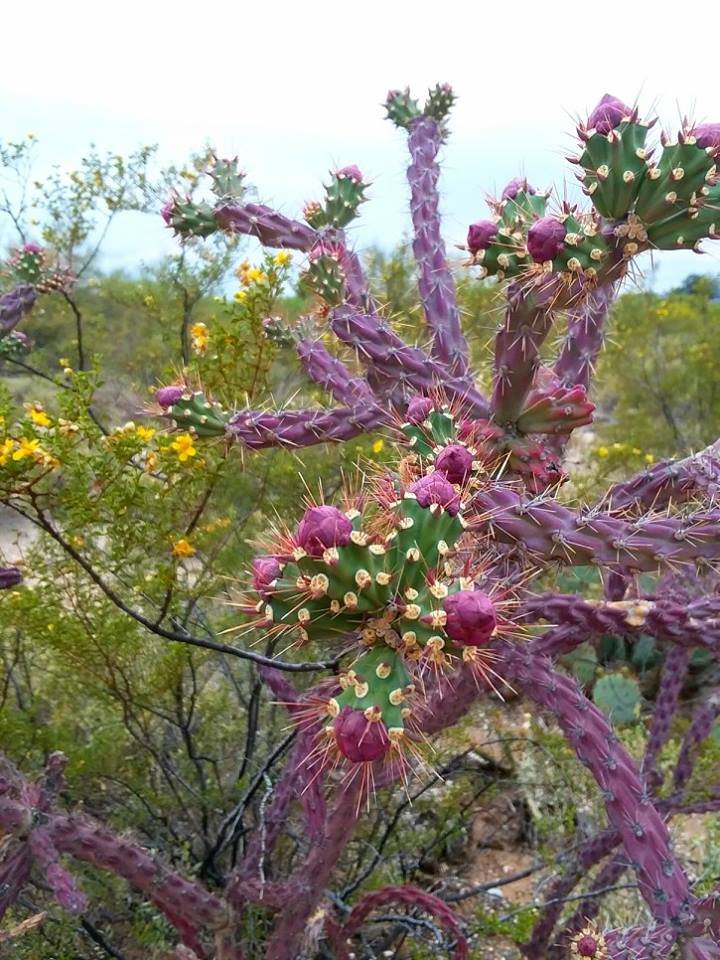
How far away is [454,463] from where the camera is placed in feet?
6.32

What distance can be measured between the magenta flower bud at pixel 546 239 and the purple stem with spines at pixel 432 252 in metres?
0.90

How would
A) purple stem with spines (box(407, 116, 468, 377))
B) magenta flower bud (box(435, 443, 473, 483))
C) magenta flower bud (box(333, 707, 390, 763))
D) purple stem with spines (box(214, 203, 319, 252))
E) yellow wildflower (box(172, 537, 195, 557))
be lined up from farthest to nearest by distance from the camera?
purple stem with spines (box(214, 203, 319, 252)), purple stem with spines (box(407, 116, 468, 377)), yellow wildflower (box(172, 537, 195, 557)), magenta flower bud (box(435, 443, 473, 483)), magenta flower bud (box(333, 707, 390, 763))

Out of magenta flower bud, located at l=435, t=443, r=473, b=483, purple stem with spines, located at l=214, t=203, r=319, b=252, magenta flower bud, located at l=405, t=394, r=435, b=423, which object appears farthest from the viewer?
purple stem with spines, located at l=214, t=203, r=319, b=252

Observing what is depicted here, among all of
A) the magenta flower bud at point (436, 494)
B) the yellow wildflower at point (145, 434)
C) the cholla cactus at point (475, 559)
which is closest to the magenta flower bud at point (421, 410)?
the cholla cactus at point (475, 559)

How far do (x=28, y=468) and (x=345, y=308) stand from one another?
137 centimetres

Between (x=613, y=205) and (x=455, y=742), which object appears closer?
(x=613, y=205)

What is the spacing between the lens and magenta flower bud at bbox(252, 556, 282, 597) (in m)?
1.67

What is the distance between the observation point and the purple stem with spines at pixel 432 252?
10.1 ft

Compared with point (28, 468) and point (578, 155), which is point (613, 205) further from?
point (28, 468)

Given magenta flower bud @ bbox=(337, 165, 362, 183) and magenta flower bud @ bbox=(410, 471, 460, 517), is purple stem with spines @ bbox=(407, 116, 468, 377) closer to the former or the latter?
magenta flower bud @ bbox=(337, 165, 362, 183)

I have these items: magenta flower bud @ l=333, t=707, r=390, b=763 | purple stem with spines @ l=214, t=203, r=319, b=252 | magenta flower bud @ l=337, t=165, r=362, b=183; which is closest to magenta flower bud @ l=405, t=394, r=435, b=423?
magenta flower bud @ l=333, t=707, r=390, b=763

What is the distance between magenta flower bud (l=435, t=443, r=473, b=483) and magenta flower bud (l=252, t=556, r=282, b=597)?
1.66 ft

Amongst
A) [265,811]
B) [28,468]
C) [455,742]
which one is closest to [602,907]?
[455,742]

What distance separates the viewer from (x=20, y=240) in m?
5.81
